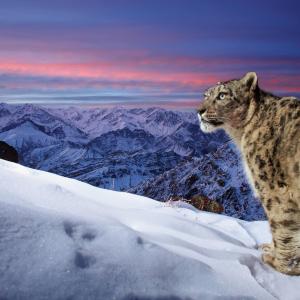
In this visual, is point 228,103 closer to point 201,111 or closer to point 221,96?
point 221,96

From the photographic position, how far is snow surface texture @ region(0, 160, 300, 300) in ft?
14.8

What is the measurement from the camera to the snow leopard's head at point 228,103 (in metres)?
8.52

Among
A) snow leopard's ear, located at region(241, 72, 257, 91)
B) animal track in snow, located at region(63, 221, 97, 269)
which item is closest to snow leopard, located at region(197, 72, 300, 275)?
snow leopard's ear, located at region(241, 72, 257, 91)

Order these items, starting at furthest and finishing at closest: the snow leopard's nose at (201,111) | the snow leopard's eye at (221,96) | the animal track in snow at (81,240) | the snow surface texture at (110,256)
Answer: the snow leopard's nose at (201,111), the snow leopard's eye at (221,96), the animal track in snow at (81,240), the snow surface texture at (110,256)

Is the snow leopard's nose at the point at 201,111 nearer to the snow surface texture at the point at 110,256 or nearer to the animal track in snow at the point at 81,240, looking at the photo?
the snow surface texture at the point at 110,256

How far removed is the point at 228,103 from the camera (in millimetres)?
8633

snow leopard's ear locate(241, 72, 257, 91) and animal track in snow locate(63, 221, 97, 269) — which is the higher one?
snow leopard's ear locate(241, 72, 257, 91)

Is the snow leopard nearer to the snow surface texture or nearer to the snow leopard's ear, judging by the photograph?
the snow leopard's ear

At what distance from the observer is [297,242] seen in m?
7.49

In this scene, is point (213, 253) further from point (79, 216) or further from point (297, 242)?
point (79, 216)

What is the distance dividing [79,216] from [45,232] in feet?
3.73

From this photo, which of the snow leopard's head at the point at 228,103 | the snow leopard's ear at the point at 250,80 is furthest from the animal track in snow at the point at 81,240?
the snow leopard's ear at the point at 250,80

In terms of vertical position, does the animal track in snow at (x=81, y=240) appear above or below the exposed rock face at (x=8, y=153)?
above

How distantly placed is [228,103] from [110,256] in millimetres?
4458
